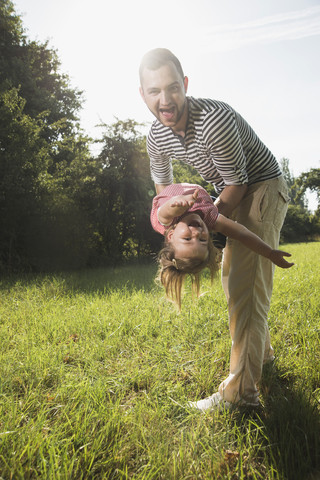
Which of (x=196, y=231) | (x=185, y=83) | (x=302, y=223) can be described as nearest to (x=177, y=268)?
(x=196, y=231)

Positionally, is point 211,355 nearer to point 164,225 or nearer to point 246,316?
point 246,316

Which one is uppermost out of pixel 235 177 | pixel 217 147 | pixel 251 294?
pixel 217 147

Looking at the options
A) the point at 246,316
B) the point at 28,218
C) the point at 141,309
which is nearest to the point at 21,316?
the point at 141,309

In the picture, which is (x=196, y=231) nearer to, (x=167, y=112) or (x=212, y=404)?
(x=167, y=112)

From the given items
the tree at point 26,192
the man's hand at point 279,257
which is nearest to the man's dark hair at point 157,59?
the man's hand at point 279,257

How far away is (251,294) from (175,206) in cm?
86

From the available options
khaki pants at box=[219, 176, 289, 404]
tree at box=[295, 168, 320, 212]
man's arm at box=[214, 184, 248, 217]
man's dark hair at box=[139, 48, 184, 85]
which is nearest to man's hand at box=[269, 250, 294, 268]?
khaki pants at box=[219, 176, 289, 404]

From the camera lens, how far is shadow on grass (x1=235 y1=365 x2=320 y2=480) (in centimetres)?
176

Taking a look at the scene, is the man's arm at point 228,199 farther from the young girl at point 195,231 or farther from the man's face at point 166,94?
the man's face at point 166,94

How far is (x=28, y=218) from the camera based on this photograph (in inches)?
379

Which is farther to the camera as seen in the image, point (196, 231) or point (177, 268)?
point (177, 268)

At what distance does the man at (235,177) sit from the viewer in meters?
2.10

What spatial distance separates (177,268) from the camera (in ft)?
7.31

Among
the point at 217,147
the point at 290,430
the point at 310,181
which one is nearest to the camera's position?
the point at 290,430
